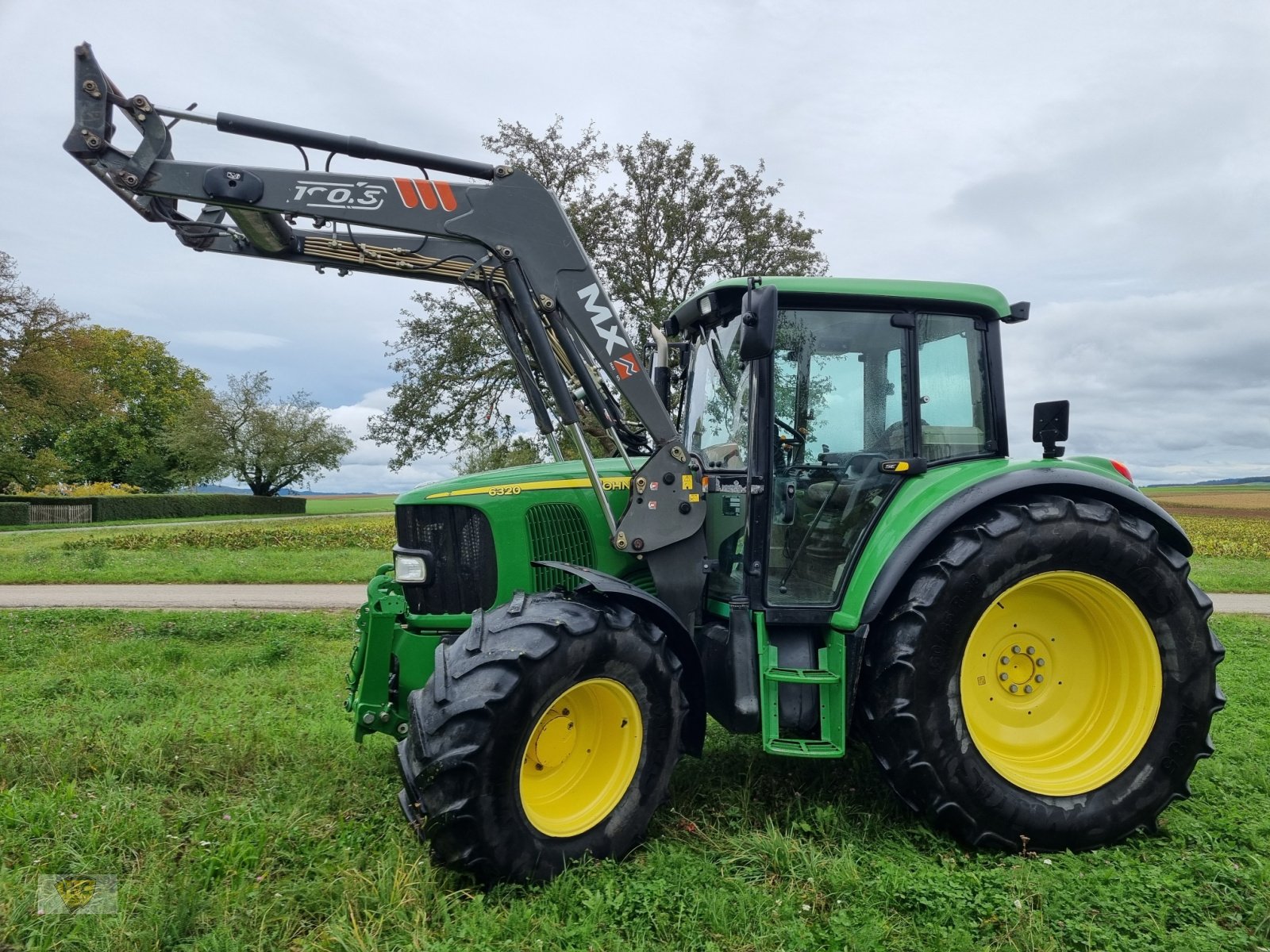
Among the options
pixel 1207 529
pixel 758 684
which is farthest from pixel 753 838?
pixel 1207 529

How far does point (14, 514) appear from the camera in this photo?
2953cm

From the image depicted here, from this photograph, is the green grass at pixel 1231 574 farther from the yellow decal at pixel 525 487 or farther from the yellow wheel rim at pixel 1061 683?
the yellow decal at pixel 525 487

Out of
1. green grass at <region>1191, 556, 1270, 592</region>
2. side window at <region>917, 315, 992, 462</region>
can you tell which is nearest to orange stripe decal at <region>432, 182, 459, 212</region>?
side window at <region>917, 315, 992, 462</region>

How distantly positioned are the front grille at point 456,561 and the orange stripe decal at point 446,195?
1337 mm

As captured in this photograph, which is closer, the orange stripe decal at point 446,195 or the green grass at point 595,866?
the green grass at point 595,866

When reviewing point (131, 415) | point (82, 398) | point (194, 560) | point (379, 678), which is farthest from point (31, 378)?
point (379, 678)

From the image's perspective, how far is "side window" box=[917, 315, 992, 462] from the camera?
13.5ft

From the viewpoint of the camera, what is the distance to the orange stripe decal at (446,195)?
3734 millimetres

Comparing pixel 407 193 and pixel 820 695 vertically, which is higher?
pixel 407 193

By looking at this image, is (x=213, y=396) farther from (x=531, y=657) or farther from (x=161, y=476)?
(x=531, y=657)

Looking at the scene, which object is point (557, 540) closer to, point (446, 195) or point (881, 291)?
point (446, 195)

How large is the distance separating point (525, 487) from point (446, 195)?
4.42ft

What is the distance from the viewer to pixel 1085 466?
411cm

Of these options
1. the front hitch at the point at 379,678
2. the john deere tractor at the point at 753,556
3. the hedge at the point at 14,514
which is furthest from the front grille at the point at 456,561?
the hedge at the point at 14,514
